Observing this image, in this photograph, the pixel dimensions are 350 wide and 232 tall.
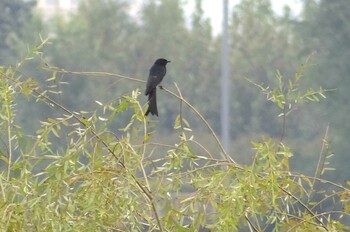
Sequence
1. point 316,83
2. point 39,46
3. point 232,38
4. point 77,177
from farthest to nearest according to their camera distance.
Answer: point 232,38 → point 316,83 → point 39,46 → point 77,177

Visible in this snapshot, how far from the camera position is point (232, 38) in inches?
974

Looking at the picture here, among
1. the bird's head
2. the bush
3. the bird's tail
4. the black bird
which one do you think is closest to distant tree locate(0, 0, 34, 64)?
the bird's head

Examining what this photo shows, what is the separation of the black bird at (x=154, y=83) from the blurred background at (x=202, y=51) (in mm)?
16053

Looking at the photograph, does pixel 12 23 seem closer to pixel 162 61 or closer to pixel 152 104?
pixel 162 61

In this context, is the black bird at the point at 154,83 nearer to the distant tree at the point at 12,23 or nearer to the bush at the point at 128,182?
the bush at the point at 128,182

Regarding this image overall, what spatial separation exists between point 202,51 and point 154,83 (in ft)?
67.2

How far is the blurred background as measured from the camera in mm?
23344

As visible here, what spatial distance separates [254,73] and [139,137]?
64.2ft

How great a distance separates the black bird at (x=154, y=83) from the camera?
16.7 ft

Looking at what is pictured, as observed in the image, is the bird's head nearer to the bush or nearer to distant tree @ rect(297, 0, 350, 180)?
the bush

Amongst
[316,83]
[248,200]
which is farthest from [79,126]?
[316,83]

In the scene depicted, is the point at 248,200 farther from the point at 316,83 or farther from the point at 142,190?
the point at 316,83

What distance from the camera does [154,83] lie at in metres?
5.48

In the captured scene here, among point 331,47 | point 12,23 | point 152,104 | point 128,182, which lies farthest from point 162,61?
point 12,23
